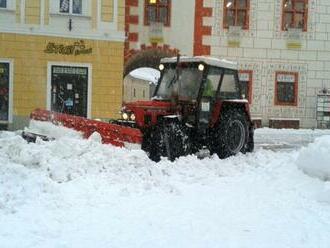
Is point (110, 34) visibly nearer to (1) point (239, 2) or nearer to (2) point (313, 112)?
(1) point (239, 2)

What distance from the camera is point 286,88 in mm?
23656

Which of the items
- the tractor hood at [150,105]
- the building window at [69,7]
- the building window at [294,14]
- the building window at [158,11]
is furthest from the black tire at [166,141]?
the building window at [294,14]

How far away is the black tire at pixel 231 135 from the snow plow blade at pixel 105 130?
222cm

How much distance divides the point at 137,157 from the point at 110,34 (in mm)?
10780

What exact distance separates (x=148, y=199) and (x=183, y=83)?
469cm

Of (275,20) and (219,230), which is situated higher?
(275,20)

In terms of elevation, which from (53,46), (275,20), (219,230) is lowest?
(219,230)

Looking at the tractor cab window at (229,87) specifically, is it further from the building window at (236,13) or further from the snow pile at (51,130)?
the building window at (236,13)

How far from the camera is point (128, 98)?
36.8 meters

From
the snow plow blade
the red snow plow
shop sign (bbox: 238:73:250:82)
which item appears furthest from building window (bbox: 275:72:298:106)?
the snow plow blade

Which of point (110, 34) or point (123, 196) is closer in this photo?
point (123, 196)

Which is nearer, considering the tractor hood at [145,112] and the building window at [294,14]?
the tractor hood at [145,112]

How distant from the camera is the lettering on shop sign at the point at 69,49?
1961 centimetres

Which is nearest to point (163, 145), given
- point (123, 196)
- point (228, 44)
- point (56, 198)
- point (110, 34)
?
point (123, 196)
